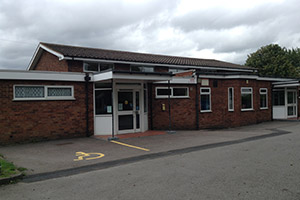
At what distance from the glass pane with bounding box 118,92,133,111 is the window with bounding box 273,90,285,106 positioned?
12.3 metres

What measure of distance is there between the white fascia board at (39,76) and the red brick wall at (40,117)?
179 millimetres

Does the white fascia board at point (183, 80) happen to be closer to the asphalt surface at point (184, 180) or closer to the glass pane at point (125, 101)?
the glass pane at point (125, 101)

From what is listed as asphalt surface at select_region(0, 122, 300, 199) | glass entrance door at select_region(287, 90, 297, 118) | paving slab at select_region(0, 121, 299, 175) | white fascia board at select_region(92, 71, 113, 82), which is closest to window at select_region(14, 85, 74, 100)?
white fascia board at select_region(92, 71, 113, 82)

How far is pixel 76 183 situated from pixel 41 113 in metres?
6.15

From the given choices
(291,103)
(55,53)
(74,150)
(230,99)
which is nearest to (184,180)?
(74,150)

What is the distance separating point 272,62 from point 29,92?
38604mm

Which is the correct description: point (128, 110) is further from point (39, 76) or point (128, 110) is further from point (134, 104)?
point (39, 76)

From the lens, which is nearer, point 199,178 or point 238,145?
point 199,178

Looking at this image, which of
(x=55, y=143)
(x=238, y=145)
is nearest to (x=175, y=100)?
(x=238, y=145)

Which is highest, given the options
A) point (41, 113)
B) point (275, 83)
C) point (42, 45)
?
point (42, 45)

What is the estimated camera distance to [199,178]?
5.44 metres

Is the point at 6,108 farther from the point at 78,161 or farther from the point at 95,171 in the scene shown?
the point at 95,171

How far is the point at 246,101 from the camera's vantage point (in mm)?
16500

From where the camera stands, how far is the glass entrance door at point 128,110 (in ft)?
40.6
